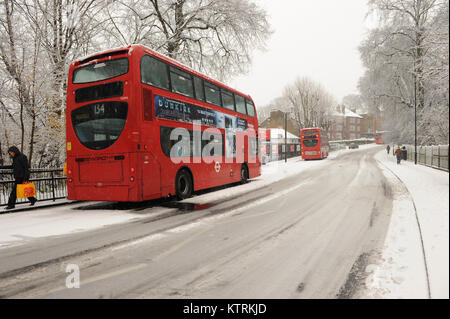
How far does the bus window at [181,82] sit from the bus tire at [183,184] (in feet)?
8.55

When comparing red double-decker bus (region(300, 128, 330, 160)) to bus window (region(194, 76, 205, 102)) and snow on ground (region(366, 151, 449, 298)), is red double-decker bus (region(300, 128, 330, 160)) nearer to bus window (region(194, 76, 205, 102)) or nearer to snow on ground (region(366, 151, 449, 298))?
bus window (region(194, 76, 205, 102))

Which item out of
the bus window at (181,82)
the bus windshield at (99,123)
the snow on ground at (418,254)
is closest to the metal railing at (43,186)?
the bus windshield at (99,123)

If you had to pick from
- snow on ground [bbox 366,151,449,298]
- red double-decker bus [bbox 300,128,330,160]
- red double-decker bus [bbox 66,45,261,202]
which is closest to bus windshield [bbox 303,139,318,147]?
red double-decker bus [bbox 300,128,330,160]

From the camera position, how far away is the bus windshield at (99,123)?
24.3ft

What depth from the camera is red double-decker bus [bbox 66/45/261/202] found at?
734 centimetres

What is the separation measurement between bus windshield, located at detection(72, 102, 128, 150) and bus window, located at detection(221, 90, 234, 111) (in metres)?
5.41

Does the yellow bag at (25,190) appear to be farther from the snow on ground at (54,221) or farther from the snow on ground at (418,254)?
the snow on ground at (418,254)

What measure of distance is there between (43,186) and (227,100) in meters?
7.90

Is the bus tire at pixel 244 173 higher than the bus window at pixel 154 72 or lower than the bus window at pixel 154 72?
lower

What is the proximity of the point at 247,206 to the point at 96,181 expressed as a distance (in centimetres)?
427

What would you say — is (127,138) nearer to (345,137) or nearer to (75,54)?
(75,54)

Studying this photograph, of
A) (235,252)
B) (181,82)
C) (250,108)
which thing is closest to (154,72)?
(181,82)
